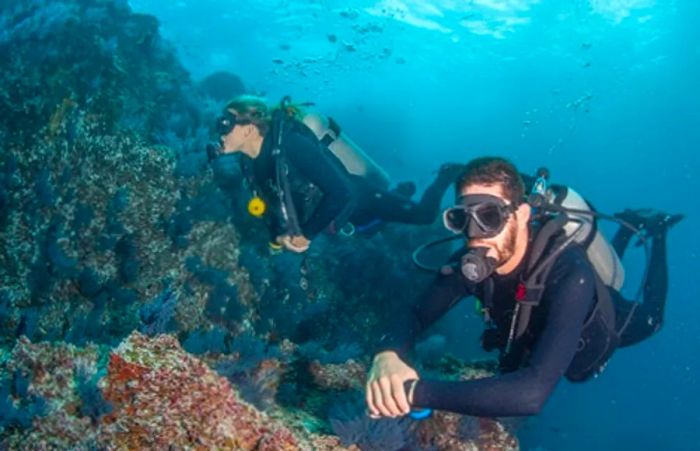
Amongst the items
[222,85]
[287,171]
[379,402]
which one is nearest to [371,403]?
[379,402]

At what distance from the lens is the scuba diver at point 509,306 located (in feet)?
8.43

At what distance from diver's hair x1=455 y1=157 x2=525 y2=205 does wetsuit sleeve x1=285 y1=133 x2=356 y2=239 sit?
2.63 metres

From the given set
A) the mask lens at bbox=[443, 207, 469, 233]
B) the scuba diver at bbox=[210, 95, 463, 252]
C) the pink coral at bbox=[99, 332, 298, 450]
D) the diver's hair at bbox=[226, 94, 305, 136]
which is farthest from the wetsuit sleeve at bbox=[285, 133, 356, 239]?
the pink coral at bbox=[99, 332, 298, 450]

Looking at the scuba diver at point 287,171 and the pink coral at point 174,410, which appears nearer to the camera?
the pink coral at point 174,410

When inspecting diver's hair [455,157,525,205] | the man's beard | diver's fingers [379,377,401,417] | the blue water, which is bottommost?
the blue water

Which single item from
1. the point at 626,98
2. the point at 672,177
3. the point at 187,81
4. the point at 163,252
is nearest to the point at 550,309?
the point at 163,252

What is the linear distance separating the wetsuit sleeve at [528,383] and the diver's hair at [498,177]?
763 mm

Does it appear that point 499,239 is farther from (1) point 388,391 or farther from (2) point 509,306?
(1) point 388,391

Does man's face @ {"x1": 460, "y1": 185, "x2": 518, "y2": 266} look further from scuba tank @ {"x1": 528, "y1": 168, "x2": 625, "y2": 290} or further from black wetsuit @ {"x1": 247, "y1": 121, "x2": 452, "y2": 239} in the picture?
black wetsuit @ {"x1": 247, "y1": 121, "x2": 452, "y2": 239}

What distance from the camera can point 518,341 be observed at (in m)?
3.61

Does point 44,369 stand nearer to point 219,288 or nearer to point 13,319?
point 13,319

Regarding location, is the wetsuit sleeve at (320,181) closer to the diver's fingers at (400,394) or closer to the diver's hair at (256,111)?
the diver's hair at (256,111)

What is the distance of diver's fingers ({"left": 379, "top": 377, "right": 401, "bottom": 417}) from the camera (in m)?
2.55

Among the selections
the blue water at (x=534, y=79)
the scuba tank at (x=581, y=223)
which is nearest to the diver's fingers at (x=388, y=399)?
the scuba tank at (x=581, y=223)
